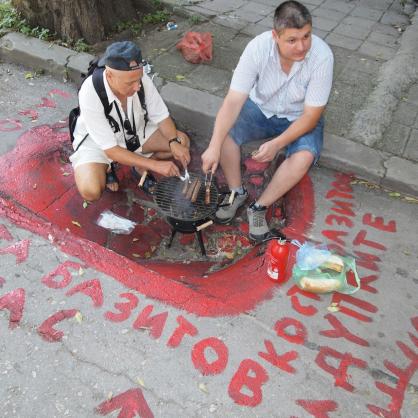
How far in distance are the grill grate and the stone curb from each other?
1.02 metres

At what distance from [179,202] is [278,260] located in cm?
99

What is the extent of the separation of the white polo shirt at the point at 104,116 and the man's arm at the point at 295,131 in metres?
1.01

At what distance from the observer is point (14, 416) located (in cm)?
235

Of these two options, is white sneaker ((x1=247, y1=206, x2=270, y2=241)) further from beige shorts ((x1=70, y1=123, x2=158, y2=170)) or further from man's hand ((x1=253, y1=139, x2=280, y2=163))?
beige shorts ((x1=70, y1=123, x2=158, y2=170))

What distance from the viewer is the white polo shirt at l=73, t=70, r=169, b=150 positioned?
3.30m

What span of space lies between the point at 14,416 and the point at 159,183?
202 cm

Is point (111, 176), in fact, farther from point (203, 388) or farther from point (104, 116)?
point (203, 388)

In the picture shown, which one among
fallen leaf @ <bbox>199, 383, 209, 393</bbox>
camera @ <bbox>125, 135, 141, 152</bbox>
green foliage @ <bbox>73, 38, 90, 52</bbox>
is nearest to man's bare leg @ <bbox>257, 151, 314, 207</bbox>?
camera @ <bbox>125, 135, 141, 152</bbox>

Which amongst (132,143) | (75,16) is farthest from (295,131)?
(75,16)

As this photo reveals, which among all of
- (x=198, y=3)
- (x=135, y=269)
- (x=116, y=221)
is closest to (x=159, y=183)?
(x=116, y=221)

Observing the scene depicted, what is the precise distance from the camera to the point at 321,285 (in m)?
2.98

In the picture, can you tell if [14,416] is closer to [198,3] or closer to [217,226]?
[217,226]

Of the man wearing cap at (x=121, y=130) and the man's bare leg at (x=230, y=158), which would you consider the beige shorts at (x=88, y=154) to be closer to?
the man wearing cap at (x=121, y=130)

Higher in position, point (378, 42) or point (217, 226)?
point (378, 42)
